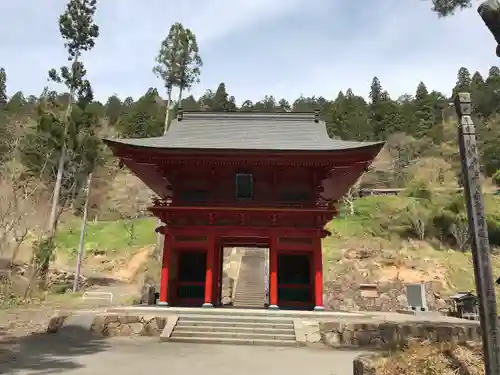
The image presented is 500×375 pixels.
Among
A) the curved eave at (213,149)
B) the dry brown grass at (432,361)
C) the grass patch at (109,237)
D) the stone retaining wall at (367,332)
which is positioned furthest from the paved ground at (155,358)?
the grass patch at (109,237)

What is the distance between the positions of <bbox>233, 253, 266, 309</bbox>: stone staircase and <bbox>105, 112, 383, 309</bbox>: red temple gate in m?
4.76

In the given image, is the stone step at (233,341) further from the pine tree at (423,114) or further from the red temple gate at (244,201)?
the pine tree at (423,114)

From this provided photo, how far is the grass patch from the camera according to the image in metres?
45.9

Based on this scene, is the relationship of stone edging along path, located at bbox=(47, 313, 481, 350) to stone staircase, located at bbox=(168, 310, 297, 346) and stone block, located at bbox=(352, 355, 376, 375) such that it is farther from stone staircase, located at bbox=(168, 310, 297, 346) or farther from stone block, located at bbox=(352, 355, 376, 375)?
stone block, located at bbox=(352, 355, 376, 375)

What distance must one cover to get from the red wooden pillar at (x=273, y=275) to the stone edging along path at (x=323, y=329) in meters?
2.45

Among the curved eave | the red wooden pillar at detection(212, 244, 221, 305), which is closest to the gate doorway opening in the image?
the red wooden pillar at detection(212, 244, 221, 305)

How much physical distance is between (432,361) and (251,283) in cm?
2293

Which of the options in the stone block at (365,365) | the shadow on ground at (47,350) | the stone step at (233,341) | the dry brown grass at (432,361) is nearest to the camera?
the dry brown grass at (432,361)

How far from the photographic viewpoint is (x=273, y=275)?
16.4 meters

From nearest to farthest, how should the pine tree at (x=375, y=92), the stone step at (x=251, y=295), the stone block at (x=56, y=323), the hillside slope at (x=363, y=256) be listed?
the stone block at (x=56, y=323), the stone step at (x=251, y=295), the hillside slope at (x=363, y=256), the pine tree at (x=375, y=92)

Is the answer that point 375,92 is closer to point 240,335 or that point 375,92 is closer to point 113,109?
point 113,109

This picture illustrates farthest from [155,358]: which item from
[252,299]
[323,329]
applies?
[252,299]

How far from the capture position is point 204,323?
13.8 metres

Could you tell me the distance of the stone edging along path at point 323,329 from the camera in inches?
502
